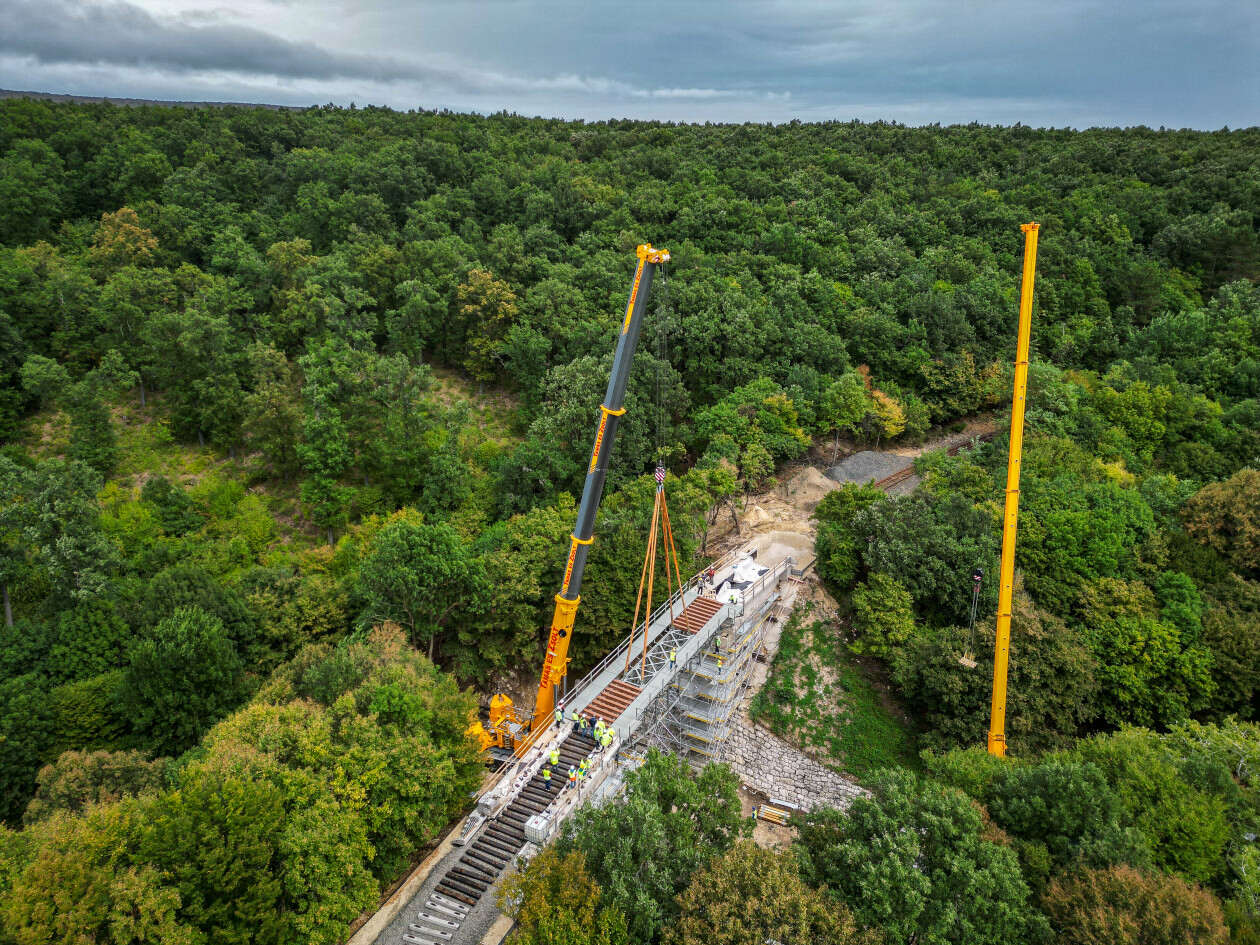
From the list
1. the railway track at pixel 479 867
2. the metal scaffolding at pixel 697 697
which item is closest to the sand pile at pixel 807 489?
the metal scaffolding at pixel 697 697

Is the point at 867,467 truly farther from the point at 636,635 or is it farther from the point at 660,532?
the point at 636,635

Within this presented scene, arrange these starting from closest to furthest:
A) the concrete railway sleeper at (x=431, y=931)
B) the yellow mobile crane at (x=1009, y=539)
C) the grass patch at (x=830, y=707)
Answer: the concrete railway sleeper at (x=431, y=931), the yellow mobile crane at (x=1009, y=539), the grass patch at (x=830, y=707)

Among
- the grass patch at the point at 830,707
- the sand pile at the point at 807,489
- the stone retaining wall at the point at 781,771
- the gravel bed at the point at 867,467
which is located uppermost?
the gravel bed at the point at 867,467

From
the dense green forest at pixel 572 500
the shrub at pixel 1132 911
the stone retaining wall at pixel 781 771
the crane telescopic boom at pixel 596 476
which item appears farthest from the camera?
the stone retaining wall at pixel 781 771

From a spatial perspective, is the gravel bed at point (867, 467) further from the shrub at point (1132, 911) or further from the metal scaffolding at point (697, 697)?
the shrub at point (1132, 911)

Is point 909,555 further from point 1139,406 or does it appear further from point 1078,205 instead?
point 1078,205

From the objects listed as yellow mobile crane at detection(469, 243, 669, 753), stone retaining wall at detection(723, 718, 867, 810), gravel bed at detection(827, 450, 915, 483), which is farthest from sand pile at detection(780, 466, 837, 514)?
yellow mobile crane at detection(469, 243, 669, 753)

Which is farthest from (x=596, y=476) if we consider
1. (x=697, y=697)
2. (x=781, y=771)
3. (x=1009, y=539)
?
(x=1009, y=539)
